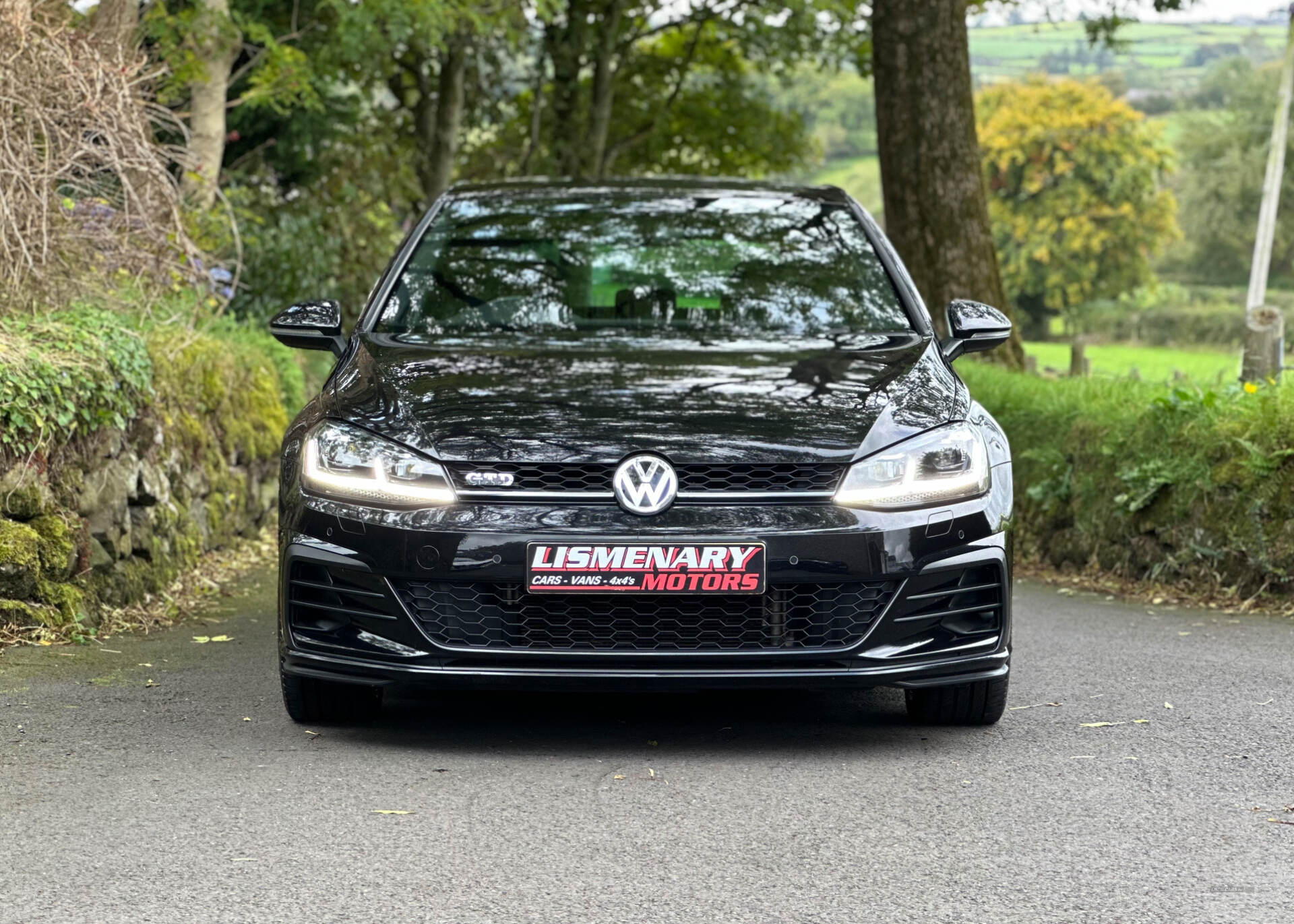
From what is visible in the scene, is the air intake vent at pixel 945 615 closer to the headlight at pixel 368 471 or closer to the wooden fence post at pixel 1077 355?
the headlight at pixel 368 471

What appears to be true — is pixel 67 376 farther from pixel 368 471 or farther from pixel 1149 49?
pixel 1149 49

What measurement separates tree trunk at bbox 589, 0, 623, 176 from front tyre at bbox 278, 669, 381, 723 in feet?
77.2

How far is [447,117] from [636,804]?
20976 millimetres

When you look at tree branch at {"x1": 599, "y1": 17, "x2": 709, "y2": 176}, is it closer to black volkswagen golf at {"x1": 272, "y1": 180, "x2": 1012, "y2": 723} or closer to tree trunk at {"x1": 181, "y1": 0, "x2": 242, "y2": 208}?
tree trunk at {"x1": 181, "y1": 0, "x2": 242, "y2": 208}

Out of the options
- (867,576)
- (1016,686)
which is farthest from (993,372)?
(867,576)

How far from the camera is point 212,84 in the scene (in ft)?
40.9

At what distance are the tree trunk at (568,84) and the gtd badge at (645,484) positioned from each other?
79.8ft

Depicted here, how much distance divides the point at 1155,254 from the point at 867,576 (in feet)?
269

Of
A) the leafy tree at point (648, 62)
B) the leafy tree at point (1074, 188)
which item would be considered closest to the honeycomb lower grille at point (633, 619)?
the leafy tree at point (648, 62)

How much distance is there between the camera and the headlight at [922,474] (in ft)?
15.5

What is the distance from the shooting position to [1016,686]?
19.9ft

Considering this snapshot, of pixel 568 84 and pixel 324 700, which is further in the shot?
pixel 568 84

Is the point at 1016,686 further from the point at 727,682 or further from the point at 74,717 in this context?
the point at 74,717

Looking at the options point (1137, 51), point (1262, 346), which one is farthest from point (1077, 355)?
point (1137, 51)
